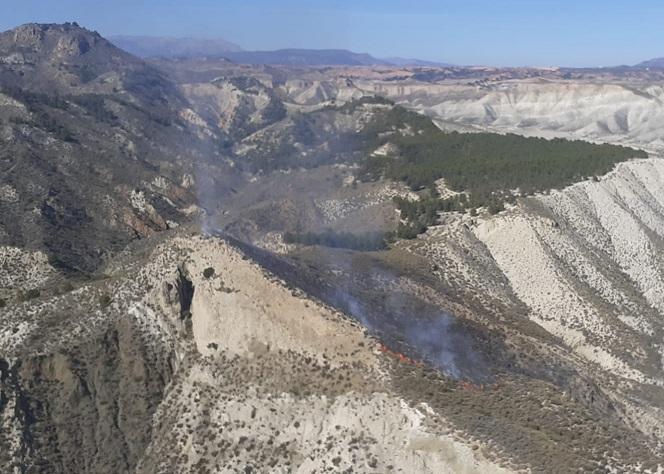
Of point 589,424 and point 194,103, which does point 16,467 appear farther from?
point 194,103

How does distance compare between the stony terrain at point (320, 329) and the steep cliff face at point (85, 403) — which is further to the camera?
the steep cliff face at point (85, 403)

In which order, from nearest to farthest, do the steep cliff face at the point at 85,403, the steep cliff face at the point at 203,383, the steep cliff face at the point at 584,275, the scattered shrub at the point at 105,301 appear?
the steep cliff face at the point at 203,383
the steep cliff face at the point at 85,403
the scattered shrub at the point at 105,301
the steep cliff face at the point at 584,275

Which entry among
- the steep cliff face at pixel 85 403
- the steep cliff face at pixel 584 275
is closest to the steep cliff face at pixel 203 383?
the steep cliff face at pixel 85 403

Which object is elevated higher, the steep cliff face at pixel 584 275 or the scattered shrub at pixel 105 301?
the scattered shrub at pixel 105 301

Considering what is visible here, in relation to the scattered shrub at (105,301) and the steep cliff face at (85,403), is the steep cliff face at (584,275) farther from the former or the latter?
the scattered shrub at (105,301)

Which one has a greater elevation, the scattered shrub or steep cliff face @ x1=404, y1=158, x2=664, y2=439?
the scattered shrub

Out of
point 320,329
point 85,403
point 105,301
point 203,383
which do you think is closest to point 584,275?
point 320,329

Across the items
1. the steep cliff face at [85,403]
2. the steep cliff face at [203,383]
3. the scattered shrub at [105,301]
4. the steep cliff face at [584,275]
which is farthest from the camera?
the steep cliff face at [584,275]

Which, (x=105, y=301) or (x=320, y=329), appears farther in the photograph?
(x=105, y=301)

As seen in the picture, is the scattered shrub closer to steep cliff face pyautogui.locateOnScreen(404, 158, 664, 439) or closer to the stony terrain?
the stony terrain

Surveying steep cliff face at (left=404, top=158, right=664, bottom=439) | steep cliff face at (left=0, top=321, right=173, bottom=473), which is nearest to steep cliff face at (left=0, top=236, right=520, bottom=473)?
steep cliff face at (left=0, top=321, right=173, bottom=473)

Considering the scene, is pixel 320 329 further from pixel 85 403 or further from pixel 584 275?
pixel 584 275
